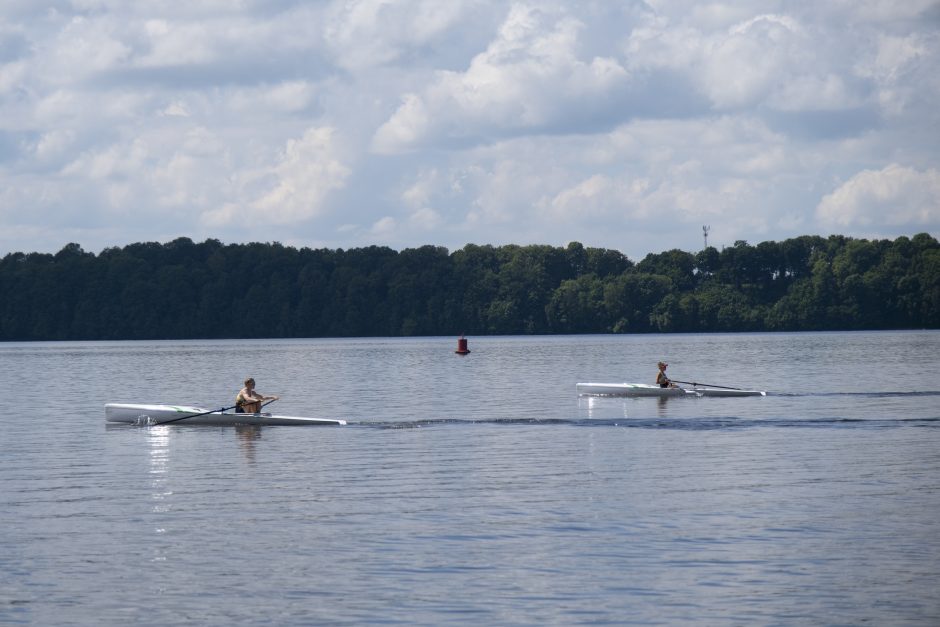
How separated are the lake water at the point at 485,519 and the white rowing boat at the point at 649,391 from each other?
5.64 meters

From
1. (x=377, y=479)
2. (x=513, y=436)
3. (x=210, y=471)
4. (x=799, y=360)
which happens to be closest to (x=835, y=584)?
(x=377, y=479)

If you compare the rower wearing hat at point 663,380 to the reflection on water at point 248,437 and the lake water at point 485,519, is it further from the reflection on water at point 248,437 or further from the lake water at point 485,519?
the reflection on water at point 248,437

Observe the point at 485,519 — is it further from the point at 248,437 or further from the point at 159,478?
the point at 248,437

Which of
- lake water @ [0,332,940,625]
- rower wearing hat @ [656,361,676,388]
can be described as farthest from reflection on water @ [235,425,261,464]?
rower wearing hat @ [656,361,676,388]

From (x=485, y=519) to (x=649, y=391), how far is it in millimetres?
33516

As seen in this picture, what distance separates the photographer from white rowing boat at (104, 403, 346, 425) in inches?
1724

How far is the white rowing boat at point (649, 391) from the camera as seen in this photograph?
183 ft

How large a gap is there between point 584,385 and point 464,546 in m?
37.2

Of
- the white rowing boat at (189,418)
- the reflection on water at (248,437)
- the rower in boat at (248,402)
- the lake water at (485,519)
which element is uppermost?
the rower in boat at (248,402)

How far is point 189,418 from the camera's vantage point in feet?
147

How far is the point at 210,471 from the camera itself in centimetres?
3203

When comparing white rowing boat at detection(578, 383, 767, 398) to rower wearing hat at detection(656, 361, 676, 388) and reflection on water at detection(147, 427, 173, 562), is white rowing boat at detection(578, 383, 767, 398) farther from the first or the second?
reflection on water at detection(147, 427, 173, 562)

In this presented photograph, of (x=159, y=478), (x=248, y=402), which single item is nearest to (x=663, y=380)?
(x=248, y=402)

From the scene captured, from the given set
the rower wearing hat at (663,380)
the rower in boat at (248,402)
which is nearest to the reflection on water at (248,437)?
the rower in boat at (248,402)
